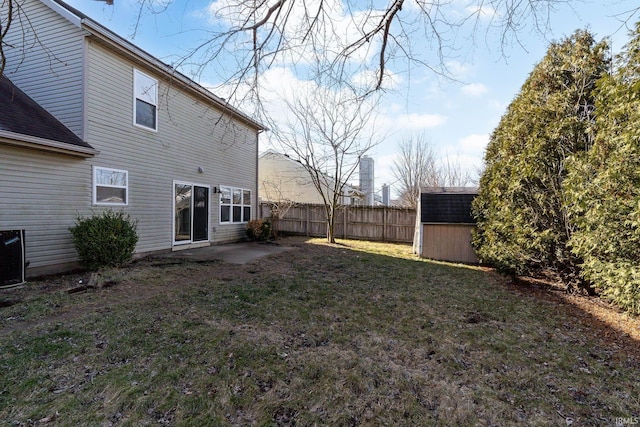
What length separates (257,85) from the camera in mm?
4211

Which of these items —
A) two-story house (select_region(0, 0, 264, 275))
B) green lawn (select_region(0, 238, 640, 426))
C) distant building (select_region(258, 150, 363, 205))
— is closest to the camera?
green lawn (select_region(0, 238, 640, 426))

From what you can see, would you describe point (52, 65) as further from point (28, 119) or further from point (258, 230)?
point (258, 230)

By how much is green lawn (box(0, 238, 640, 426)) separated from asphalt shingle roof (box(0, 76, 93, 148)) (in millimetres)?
2841

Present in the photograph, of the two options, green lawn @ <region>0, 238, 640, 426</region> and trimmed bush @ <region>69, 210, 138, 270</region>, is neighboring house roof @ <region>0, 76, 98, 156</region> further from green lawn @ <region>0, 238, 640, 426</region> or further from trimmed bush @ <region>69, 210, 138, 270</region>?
green lawn @ <region>0, 238, 640, 426</region>

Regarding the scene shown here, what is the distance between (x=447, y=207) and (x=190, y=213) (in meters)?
8.07

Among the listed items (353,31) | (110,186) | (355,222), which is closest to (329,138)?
(355,222)

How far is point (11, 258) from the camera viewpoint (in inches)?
212

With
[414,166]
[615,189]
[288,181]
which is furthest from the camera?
[414,166]

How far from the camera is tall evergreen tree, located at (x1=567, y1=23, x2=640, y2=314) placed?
3981mm

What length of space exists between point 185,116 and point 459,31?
8.52 m

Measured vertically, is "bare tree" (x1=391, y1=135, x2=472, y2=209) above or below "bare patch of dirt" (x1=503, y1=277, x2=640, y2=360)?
above

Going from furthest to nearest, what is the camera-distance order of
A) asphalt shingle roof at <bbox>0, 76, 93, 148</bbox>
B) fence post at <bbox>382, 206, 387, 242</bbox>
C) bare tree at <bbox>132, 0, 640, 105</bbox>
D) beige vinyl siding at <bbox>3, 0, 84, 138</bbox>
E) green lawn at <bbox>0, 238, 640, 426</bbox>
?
fence post at <bbox>382, 206, 387, 242</bbox> < beige vinyl siding at <bbox>3, 0, 84, 138</bbox> < asphalt shingle roof at <bbox>0, 76, 93, 148</bbox> < bare tree at <bbox>132, 0, 640, 105</bbox> < green lawn at <bbox>0, 238, 640, 426</bbox>

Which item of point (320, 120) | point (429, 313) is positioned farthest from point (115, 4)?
point (320, 120)

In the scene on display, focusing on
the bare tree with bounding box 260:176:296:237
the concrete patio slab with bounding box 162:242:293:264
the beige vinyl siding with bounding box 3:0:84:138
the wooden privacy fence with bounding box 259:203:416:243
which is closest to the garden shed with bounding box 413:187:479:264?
the wooden privacy fence with bounding box 259:203:416:243
